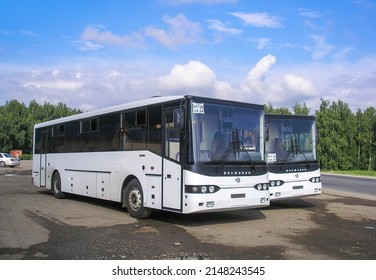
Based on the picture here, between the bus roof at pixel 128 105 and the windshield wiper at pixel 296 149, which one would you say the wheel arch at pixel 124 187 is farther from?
the windshield wiper at pixel 296 149

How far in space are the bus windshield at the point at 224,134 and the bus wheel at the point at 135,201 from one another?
232 cm

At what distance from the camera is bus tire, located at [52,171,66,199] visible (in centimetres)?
1633

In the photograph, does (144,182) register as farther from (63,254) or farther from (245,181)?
(63,254)

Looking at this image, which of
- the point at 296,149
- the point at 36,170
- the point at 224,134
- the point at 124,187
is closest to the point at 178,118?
the point at 224,134

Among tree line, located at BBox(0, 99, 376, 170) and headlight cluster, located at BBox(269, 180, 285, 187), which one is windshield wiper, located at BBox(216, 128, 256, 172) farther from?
tree line, located at BBox(0, 99, 376, 170)

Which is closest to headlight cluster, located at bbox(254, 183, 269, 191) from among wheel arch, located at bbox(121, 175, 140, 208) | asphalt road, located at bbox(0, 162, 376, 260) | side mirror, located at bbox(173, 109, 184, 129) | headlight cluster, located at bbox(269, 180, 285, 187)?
asphalt road, located at bbox(0, 162, 376, 260)

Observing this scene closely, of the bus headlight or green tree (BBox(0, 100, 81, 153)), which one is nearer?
the bus headlight

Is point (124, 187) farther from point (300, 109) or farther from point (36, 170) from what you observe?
point (300, 109)

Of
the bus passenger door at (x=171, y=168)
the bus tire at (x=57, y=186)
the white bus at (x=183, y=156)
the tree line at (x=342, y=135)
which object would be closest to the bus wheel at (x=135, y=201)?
the white bus at (x=183, y=156)

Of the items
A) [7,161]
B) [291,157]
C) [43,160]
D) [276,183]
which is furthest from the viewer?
[7,161]

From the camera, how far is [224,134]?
9883 millimetres

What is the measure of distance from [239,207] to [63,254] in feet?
14.0

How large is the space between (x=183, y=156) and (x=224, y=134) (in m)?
1.12

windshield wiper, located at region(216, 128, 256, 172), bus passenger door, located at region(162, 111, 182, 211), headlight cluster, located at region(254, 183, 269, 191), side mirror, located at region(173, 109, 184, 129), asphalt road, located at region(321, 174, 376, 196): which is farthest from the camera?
asphalt road, located at region(321, 174, 376, 196)
